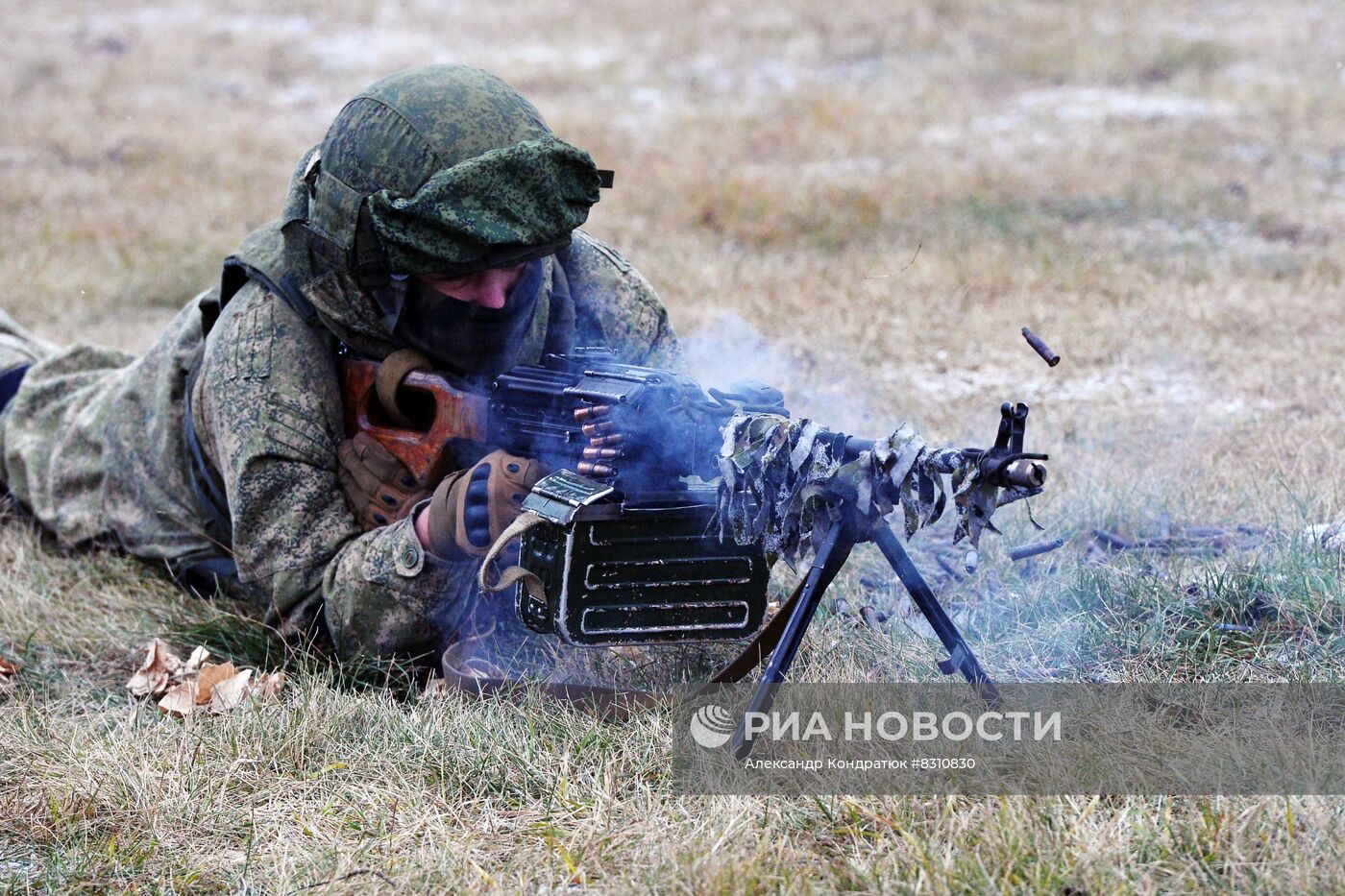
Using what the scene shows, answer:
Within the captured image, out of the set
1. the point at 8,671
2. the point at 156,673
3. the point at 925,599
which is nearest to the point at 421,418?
the point at 156,673

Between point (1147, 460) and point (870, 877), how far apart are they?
2.92 meters

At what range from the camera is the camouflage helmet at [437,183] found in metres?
3.19

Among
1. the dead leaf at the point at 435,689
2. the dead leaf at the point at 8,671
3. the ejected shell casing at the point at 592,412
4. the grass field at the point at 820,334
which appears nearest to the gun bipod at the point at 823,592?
the grass field at the point at 820,334

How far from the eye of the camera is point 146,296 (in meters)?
7.65

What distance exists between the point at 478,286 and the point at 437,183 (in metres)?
0.31

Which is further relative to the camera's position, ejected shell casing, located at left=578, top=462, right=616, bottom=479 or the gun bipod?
ejected shell casing, located at left=578, top=462, right=616, bottom=479

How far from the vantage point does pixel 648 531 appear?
2893 mm

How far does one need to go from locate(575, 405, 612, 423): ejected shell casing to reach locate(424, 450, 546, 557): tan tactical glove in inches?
10.3

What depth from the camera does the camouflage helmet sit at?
319 cm

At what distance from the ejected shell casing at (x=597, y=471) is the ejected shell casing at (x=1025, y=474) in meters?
0.90

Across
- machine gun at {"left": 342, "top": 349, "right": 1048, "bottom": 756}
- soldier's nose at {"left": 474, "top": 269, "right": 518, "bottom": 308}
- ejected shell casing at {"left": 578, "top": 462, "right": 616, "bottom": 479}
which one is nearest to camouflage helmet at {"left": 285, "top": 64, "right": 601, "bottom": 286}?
soldier's nose at {"left": 474, "top": 269, "right": 518, "bottom": 308}

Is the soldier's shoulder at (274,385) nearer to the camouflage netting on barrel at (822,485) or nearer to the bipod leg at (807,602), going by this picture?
the camouflage netting on barrel at (822,485)

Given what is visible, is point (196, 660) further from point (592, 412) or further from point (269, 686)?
point (592, 412)

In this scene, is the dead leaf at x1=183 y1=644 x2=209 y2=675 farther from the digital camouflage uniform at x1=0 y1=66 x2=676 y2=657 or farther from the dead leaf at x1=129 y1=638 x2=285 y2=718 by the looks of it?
the digital camouflage uniform at x1=0 y1=66 x2=676 y2=657
